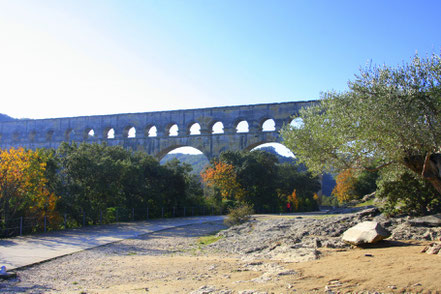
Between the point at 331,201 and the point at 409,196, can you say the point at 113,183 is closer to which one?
the point at 409,196

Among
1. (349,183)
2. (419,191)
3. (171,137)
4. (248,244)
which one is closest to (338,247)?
(248,244)

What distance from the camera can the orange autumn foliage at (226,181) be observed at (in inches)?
1024

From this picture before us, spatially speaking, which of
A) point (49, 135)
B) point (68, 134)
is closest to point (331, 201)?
point (68, 134)

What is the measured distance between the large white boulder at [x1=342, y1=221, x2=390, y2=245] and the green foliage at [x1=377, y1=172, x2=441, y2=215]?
123 inches

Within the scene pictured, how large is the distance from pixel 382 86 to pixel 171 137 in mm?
23313

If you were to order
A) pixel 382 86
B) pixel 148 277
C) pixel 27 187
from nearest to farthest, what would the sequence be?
1. pixel 148 277
2. pixel 382 86
3. pixel 27 187

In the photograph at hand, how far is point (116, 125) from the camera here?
109 feet

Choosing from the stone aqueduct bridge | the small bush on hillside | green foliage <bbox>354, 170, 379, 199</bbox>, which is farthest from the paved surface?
green foliage <bbox>354, 170, 379, 199</bbox>

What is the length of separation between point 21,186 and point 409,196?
11661 millimetres

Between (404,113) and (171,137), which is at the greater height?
(171,137)

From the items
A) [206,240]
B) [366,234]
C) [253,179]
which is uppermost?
[253,179]

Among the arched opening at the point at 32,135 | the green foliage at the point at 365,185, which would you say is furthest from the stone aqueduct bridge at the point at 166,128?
the green foliage at the point at 365,185

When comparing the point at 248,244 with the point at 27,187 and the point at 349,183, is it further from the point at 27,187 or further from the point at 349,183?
the point at 349,183

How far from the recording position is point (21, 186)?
40.1 ft
